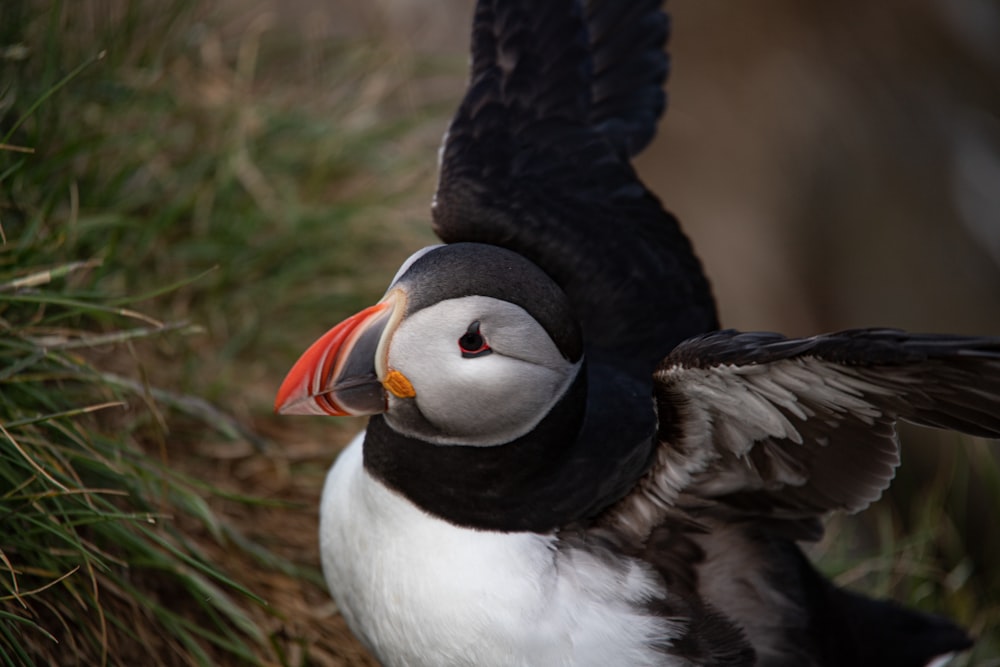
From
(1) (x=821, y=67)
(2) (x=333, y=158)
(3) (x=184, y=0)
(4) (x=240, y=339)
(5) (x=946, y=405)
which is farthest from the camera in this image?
(1) (x=821, y=67)

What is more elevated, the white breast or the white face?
the white face

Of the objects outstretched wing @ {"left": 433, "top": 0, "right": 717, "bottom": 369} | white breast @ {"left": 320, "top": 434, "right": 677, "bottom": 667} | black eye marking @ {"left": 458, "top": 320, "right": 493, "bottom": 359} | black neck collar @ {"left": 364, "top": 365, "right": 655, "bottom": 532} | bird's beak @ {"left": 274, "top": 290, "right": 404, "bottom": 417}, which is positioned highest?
outstretched wing @ {"left": 433, "top": 0, "right": 717, "bottom": 369}

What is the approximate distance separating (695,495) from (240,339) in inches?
79.2

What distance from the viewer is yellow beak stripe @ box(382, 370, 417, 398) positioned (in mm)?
2584

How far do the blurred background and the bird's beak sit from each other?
0.51 meters

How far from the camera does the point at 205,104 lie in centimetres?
459

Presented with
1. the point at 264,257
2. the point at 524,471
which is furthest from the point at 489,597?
the point at 264,257

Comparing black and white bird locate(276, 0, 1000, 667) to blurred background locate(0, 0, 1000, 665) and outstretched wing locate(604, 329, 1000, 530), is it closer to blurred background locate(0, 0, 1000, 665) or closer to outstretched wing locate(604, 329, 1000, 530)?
outstretched wing locate(604, 329, 1000, 530)

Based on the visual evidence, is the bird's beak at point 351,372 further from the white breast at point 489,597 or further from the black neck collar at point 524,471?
the white breast at point 489,597

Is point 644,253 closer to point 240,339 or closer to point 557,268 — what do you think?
point 557,268

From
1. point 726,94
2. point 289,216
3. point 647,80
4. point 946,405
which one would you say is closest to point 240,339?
point 289,216

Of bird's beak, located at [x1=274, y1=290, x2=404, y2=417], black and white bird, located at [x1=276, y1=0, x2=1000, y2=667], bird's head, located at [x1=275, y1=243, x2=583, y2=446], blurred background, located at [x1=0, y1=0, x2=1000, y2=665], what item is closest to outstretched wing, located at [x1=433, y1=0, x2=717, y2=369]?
black and white bird, located at [x1=276, y1=0, x2=1000, y2=667]

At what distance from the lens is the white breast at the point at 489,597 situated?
104 inches

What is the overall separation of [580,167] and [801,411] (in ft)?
4.29
